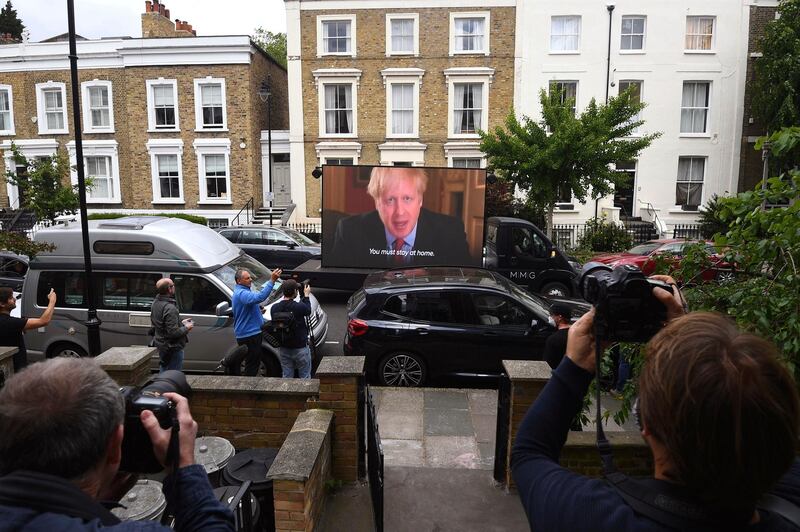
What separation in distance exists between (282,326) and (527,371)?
129 inches

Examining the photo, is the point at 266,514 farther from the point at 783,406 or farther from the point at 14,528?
the point at 783,406

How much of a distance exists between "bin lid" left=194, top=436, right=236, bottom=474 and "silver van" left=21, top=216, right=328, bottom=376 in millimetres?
3730

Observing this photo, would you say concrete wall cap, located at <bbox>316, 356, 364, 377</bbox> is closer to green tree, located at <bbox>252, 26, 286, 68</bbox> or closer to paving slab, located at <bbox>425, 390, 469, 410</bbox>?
paving slab, located at <bbox>425, 390, 469, 410</bbox>

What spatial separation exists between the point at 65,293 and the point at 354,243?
263 inches

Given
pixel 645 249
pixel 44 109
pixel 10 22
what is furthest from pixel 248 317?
pixel 10 22

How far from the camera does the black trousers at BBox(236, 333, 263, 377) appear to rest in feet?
23.2

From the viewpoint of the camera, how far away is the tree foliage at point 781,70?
2108cm

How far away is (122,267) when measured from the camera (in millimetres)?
7910

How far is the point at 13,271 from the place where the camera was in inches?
470

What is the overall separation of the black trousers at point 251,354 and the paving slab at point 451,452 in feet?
8.70

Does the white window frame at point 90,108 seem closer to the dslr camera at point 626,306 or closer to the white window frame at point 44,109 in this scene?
the white window frame at point 44,109

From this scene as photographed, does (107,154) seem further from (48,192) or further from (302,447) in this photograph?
(302,447)

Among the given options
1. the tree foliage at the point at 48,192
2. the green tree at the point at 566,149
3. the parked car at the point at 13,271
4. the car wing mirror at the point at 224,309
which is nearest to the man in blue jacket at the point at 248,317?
the car wing mirror at the point at 224,309

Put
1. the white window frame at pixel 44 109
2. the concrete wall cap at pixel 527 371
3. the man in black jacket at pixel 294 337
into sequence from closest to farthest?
the concrete wall cap at pixel 527 371 < the man in black jacket at pixel 294 337 < the white window frame at pixel 44 109
